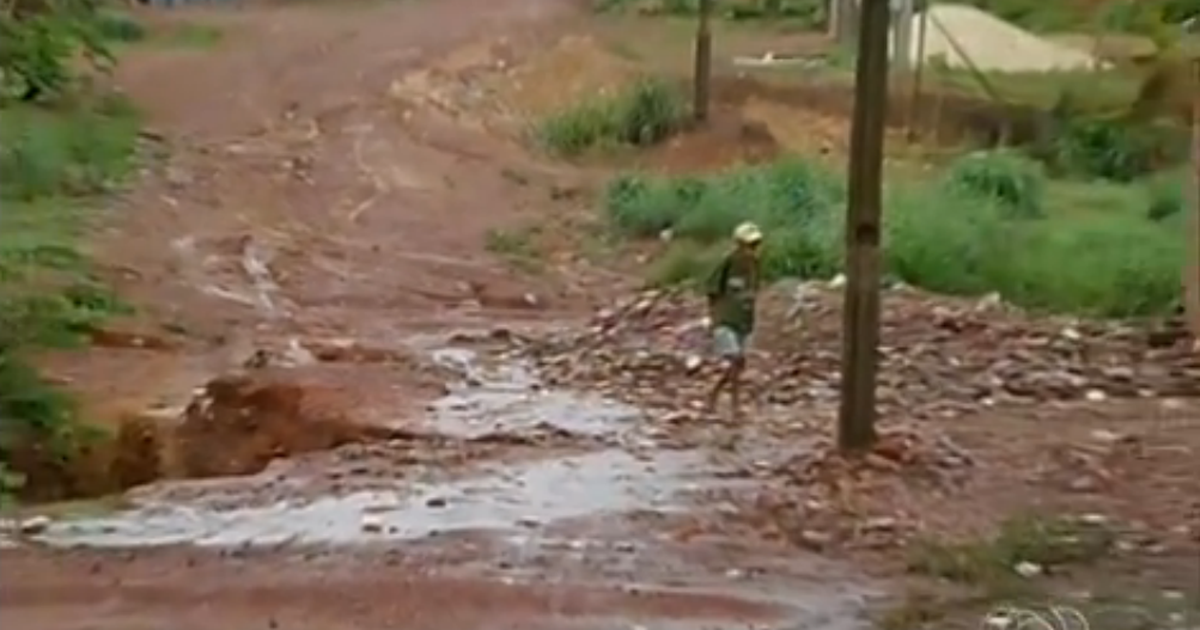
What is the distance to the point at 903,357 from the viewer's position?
40.9 ft

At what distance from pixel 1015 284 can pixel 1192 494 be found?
5640 mm

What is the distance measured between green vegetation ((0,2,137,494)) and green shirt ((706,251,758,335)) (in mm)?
3430

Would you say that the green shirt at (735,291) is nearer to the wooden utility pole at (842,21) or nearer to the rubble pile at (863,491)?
the rubble pile at (863,491)

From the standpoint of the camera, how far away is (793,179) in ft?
61.9

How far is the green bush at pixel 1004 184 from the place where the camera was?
18797 millimetres

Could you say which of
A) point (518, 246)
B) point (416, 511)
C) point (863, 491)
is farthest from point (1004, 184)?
point (416, 511)

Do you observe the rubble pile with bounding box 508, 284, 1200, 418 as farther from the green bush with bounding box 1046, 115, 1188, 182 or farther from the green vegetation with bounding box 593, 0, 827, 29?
the green vegetation with bounding box 593, 0, 827, 29

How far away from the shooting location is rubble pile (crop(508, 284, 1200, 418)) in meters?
11.8

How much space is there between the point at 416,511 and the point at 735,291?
8.21 ft

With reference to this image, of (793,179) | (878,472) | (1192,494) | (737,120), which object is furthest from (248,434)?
(737,120)

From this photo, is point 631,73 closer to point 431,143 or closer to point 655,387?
point 431,143

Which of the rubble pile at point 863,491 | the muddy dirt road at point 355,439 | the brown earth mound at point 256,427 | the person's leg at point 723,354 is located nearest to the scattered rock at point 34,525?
the muddy dirt road at point 355,439

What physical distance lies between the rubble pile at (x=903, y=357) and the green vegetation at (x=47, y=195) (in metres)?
2.92

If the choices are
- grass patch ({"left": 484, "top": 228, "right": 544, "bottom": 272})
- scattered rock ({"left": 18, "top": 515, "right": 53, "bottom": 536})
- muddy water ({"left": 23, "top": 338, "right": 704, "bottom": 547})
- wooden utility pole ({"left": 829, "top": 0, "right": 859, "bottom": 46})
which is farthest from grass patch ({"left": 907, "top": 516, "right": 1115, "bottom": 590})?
wooden utility pole ({"left": 829, "top": 0, "right": 859, "bottom": 46})
